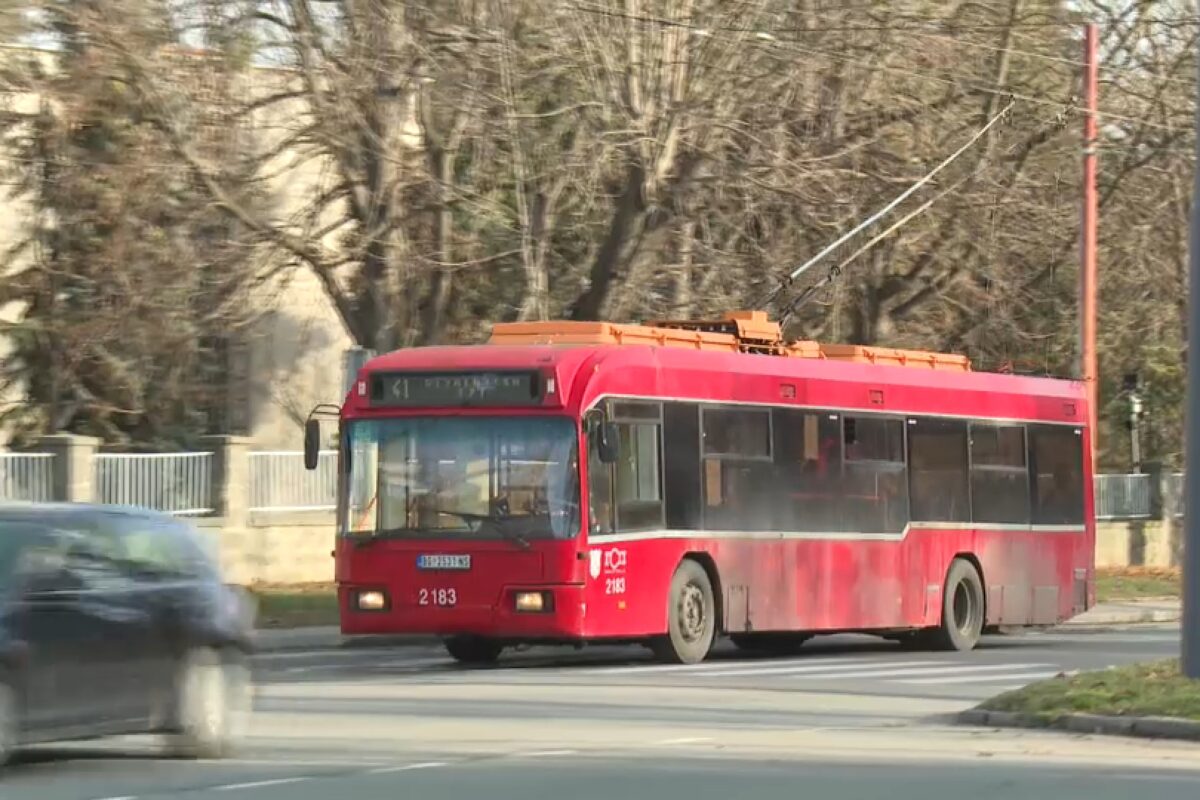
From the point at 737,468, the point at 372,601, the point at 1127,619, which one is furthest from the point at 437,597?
the point at 1127,619

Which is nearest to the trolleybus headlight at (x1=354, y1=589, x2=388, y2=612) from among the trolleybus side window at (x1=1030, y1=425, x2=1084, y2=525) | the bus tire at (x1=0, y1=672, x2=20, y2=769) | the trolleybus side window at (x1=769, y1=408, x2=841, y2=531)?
the trolleybus side window at (x1=769, y1=408, x2=841, y2=531)

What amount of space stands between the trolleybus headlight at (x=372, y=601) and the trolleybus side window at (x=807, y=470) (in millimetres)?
4411

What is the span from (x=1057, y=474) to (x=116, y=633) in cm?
1673

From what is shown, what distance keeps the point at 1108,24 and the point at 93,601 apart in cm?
2866

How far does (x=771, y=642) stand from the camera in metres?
25.7

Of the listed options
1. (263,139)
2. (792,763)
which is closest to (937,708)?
(792,763)

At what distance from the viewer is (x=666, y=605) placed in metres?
21.2

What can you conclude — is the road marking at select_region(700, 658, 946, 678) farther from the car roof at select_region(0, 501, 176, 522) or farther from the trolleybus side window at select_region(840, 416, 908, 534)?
the car roof at select_region(0, 501, 176, 522)

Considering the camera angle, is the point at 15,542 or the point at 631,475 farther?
the point at 631,475

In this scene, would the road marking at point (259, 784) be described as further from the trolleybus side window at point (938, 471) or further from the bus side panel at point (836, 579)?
the trolleybus side window at point (938, 471)

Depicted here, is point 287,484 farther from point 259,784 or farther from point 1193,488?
point 259,784

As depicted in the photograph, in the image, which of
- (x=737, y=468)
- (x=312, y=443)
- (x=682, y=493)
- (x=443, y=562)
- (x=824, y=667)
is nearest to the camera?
(x=443, y=562)

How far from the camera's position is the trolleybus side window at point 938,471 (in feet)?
81.1

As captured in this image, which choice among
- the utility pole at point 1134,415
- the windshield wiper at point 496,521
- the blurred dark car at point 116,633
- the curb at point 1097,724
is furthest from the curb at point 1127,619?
the blurred dark car at point 116,633
